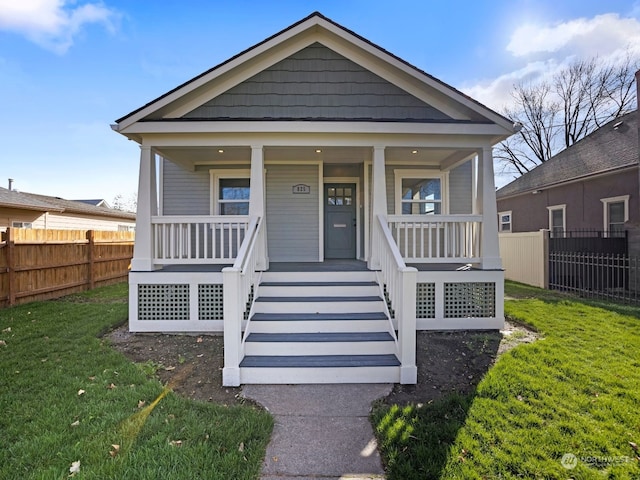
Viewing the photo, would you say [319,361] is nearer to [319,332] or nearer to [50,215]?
[319,332]

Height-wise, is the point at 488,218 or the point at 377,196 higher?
the point at 377,196

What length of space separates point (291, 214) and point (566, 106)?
1090 inches

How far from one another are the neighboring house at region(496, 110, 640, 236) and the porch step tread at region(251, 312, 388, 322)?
30.7 ft

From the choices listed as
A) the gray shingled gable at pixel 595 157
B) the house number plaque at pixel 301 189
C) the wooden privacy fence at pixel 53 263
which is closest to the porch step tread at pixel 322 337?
the house number plaque at pixel 301 189

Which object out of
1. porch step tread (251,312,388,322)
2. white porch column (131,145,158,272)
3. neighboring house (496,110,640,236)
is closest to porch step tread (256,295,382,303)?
porch step tread (251,312,388,322)

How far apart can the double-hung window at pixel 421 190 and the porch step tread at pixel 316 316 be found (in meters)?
4.00

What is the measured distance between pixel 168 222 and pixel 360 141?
374 centimetres

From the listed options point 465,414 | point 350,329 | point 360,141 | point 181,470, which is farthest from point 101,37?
point 465,414

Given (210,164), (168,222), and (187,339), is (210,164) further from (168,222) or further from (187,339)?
(187,339)

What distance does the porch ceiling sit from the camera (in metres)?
6.54

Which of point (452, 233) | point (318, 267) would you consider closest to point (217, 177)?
point (318, 267)

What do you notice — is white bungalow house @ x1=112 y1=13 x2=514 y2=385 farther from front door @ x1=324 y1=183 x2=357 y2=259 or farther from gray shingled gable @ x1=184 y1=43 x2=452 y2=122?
front door @ x1=324 y1=183 x2=357 y2=259

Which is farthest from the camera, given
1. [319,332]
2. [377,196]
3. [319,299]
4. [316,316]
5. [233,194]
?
[233,194]

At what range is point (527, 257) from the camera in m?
11.0
